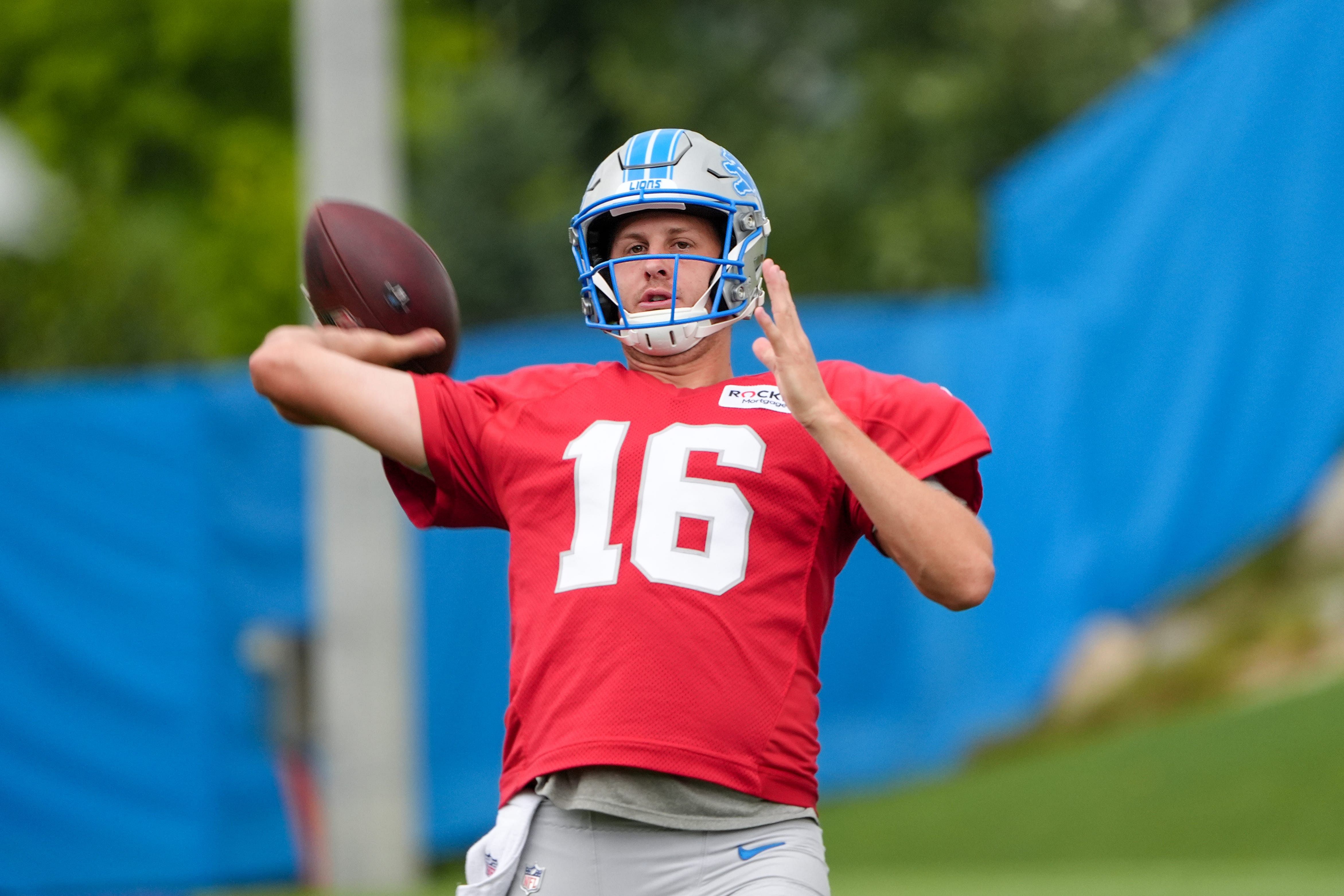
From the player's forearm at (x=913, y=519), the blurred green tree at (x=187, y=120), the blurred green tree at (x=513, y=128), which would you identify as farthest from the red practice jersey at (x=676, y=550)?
the blurred green tree at (x=187, y=120)

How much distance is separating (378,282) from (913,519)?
1.16 metres

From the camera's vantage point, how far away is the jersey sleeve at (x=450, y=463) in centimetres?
288

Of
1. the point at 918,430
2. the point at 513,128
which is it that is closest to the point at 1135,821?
the point at 918,430

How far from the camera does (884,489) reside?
2.59 metres

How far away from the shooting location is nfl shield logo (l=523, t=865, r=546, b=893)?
8.93 feet

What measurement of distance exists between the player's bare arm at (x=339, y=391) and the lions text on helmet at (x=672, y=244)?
38 cm

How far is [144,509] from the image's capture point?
7.36 meters

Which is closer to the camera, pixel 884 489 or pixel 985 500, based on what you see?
pixel 884 489

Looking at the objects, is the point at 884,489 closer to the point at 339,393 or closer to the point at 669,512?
the point at 669,512

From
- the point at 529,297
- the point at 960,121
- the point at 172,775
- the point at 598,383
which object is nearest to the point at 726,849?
the point at 598,383

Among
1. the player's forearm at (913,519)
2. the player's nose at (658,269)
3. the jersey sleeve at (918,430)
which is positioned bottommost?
the player's forearm at (913,519)

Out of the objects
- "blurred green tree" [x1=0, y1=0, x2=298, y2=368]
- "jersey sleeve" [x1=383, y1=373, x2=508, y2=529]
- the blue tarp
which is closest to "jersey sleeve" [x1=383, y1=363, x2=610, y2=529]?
"jersey sleeve" [x1=383, y1=373, x2=508, y2=529]

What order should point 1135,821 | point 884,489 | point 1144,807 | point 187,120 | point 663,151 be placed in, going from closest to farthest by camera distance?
point 884,489 < point 663,151 < point 1135,821 < point 1144,807 < point 187,120

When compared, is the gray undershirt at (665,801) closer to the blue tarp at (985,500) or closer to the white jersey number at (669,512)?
the white jersey number at (669,512)
